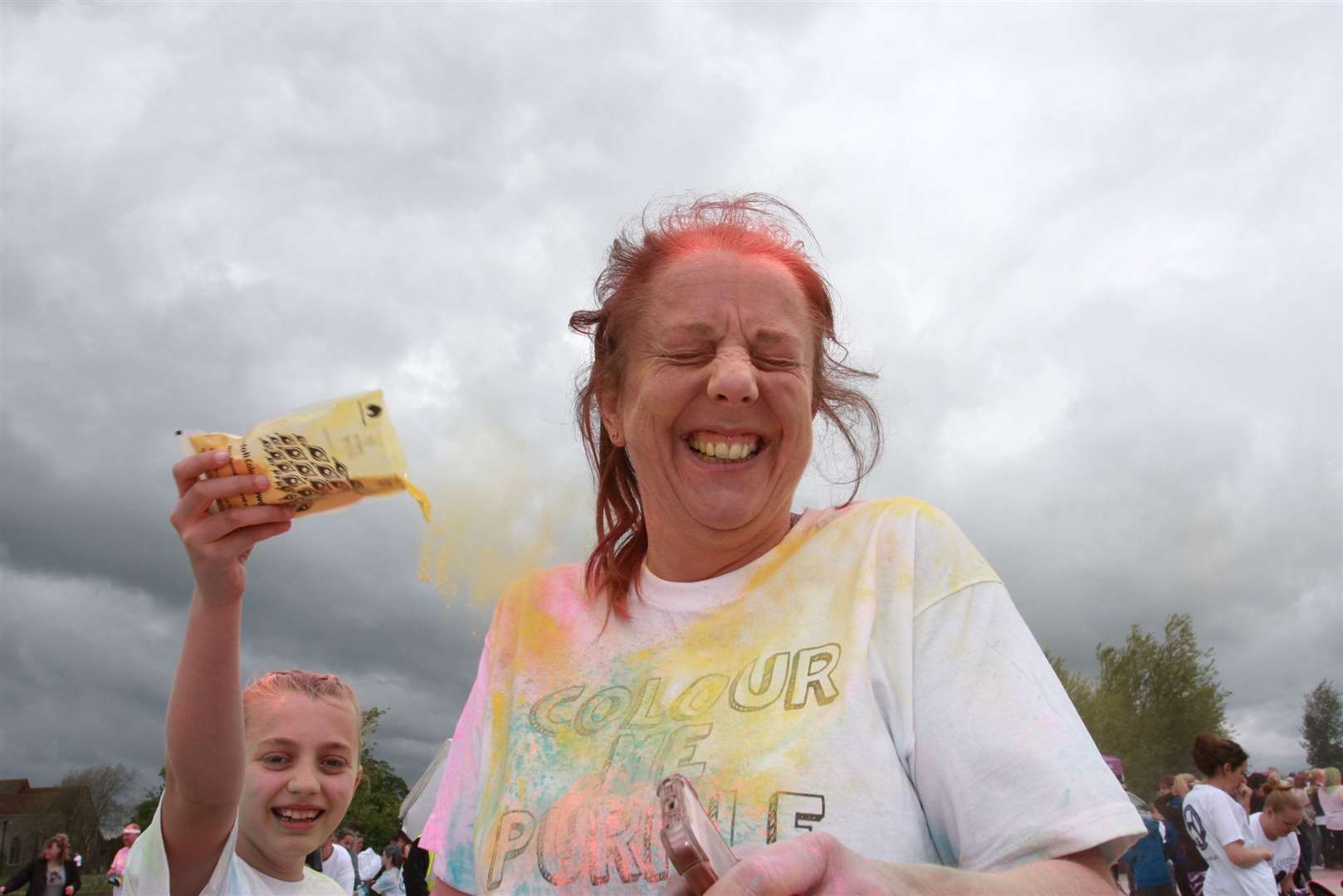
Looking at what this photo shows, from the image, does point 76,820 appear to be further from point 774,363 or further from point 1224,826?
point 774,363

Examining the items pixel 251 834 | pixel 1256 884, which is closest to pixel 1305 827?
pixel 1256 884

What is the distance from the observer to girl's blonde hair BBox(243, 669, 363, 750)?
345 cm

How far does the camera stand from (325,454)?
5.81 ft

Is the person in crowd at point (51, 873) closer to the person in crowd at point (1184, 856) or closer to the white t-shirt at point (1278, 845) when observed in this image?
the person in crowd at point (1184, 856)

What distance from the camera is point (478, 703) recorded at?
2164 millimetres

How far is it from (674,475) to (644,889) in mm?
868

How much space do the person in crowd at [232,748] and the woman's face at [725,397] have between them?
0.80m

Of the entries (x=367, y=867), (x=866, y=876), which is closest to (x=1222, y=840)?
(x=866, y=876)

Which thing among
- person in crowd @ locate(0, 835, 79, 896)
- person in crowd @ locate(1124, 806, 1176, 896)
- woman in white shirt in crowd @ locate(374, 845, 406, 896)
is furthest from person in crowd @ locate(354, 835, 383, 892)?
person in crowd @ locate(1124, 806, 1176, 896)

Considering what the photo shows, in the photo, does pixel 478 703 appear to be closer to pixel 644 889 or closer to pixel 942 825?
pixel 644 889

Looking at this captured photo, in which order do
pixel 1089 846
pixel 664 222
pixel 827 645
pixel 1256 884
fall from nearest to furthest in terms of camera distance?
pixel 1089 846
pixel 827 645
pixel 664 222
pixel 1256 884

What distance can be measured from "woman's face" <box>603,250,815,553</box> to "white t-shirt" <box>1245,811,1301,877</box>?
8294 millimetres

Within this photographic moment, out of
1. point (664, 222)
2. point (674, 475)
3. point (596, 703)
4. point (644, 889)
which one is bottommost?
point (644, 889)

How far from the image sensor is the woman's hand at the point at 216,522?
1.79 m
